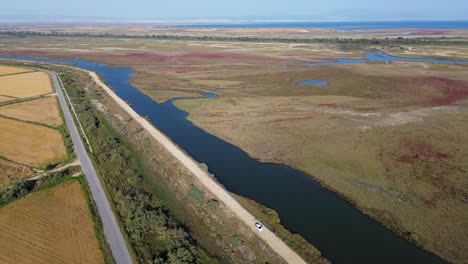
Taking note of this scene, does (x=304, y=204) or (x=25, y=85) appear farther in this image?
(x=25, y=85)

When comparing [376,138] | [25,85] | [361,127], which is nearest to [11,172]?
[376,138]

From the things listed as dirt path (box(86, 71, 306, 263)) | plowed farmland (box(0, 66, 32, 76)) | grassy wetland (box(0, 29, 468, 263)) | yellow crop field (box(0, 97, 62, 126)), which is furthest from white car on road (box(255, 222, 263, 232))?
plowed farmland (box(0, 66, 32, 76))

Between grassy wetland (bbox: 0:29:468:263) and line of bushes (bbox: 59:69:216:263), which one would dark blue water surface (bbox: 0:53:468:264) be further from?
line of bushes (bbox: 59:69:216:263)

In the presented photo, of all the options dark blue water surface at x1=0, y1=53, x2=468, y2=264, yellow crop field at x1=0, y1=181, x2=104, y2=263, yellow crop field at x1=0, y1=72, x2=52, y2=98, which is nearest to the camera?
yellow crop field at x1=0, y1=181, x2=104, y2=263

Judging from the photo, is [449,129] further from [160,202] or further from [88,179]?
[88,179]

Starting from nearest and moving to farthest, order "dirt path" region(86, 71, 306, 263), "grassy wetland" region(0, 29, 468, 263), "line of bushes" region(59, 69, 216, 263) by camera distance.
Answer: "dirt path" region(86, 71, 306, 263) < "line of bushes" region(59, 69, 216, 263) < "grassy wetland" region(0, 29, 468, 263)

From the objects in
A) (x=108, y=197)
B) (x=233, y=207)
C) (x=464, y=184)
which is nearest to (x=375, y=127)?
(x=464, y=184)

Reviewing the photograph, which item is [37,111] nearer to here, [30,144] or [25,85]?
[30,144]
